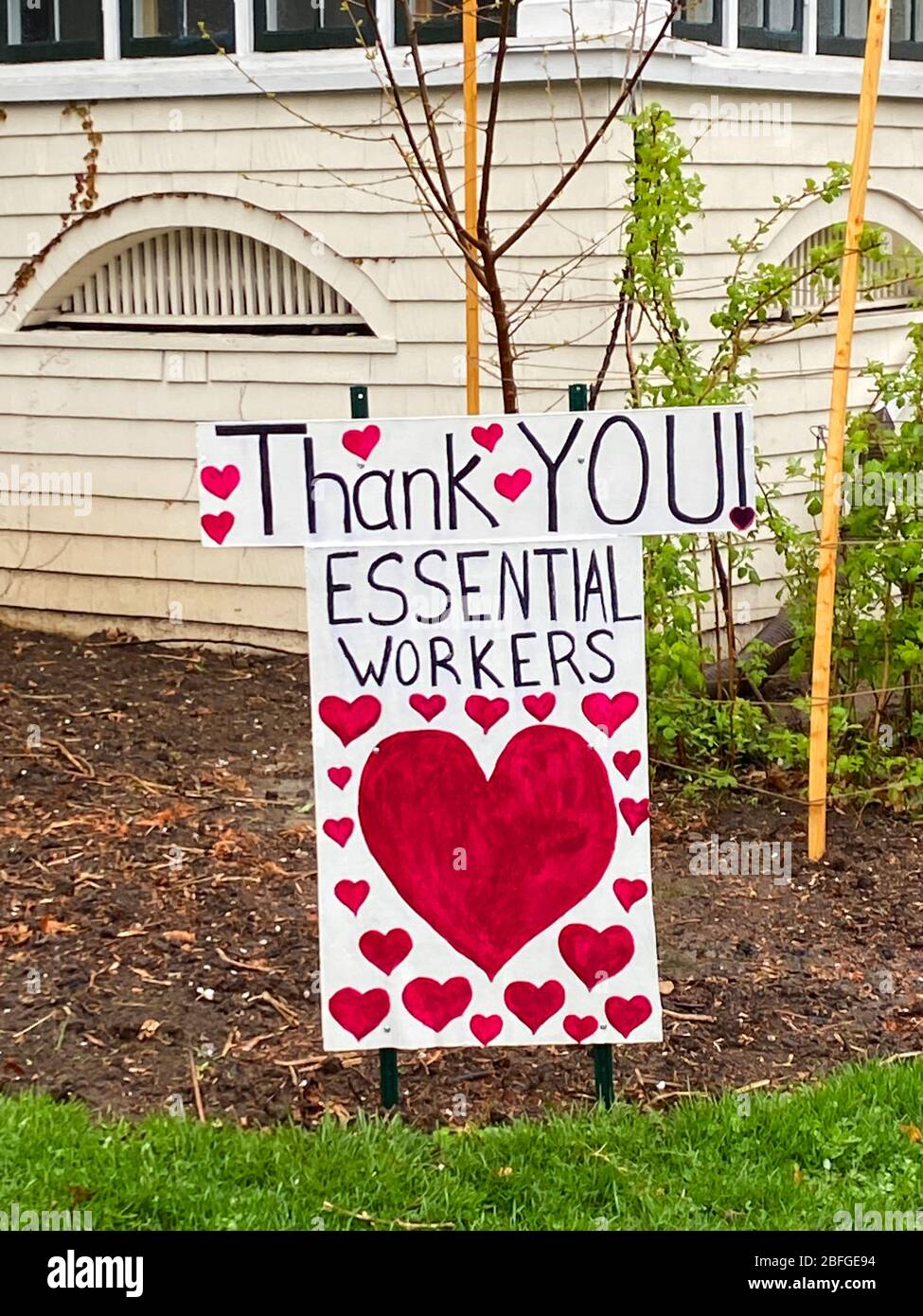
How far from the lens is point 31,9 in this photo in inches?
344

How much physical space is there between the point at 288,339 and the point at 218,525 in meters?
4.48

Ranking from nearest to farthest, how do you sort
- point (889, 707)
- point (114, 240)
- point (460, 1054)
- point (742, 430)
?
point (742, 430) → point (460, 1054) → point (889, 707) → point (114, 240)

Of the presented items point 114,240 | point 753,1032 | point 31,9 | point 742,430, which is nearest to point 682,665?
point 753,1032

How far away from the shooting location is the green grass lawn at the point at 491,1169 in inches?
143

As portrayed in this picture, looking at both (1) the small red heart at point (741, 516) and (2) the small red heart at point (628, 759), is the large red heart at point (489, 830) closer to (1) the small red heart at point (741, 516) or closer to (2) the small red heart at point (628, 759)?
(2) the small red heart at point (628, 759)

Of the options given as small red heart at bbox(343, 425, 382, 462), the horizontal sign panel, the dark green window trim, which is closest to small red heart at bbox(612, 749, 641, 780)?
the horizontal sign panel

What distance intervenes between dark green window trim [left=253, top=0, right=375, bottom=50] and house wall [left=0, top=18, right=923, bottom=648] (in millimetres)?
219

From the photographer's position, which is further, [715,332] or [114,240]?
[114,240]

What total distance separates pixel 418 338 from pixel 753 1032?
13.4 feet

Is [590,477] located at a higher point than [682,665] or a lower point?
higher
